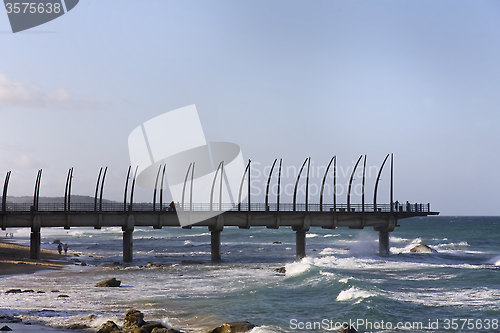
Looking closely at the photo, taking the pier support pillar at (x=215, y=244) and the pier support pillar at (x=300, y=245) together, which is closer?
the pier support pillar at (x=215, y=244)

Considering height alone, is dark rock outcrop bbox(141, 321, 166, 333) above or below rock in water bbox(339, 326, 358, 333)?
above

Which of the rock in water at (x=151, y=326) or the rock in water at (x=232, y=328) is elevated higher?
the rock in water at (x=151, y=326)

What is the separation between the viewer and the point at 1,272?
133 feet

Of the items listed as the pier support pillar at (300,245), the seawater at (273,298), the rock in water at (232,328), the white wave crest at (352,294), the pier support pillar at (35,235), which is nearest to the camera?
the rock in water at (232,328)

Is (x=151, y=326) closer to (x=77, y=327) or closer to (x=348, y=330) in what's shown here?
(x=77, y=327)

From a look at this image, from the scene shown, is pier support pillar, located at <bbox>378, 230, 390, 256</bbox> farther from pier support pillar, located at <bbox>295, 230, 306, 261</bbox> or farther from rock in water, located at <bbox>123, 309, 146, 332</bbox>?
rock in water, located at <bbox>123, 309, 146, 332</bbox>

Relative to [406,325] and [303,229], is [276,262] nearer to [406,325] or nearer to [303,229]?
[303,229]

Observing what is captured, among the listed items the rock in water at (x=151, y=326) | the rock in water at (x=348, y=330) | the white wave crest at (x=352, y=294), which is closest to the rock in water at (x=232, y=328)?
the rock in water at (x=151, y=326)

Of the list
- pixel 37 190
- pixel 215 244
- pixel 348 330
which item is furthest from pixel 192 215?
pixel 348 330

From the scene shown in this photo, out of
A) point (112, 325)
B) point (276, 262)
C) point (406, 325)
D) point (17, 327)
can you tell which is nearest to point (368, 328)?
point (406, 325)

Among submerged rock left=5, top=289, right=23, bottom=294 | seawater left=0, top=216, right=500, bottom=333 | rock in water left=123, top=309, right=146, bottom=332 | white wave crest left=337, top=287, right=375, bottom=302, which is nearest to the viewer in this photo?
rock in water left=123, top=309, right=146, bottom=332

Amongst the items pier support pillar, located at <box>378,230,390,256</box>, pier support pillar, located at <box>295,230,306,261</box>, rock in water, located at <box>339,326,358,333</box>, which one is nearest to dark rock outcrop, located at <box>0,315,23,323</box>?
rock in water, located at <box>339,326,358,333</box>

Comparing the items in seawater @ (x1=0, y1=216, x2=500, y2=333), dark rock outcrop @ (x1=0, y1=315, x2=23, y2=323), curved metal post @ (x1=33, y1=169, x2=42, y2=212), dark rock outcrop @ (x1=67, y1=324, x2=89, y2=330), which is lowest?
seawater @ (x1=0, y1=216, x2=500, y2=333)

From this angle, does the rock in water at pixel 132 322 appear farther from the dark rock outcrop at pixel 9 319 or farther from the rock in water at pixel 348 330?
the rock in water at pixel 348 330
